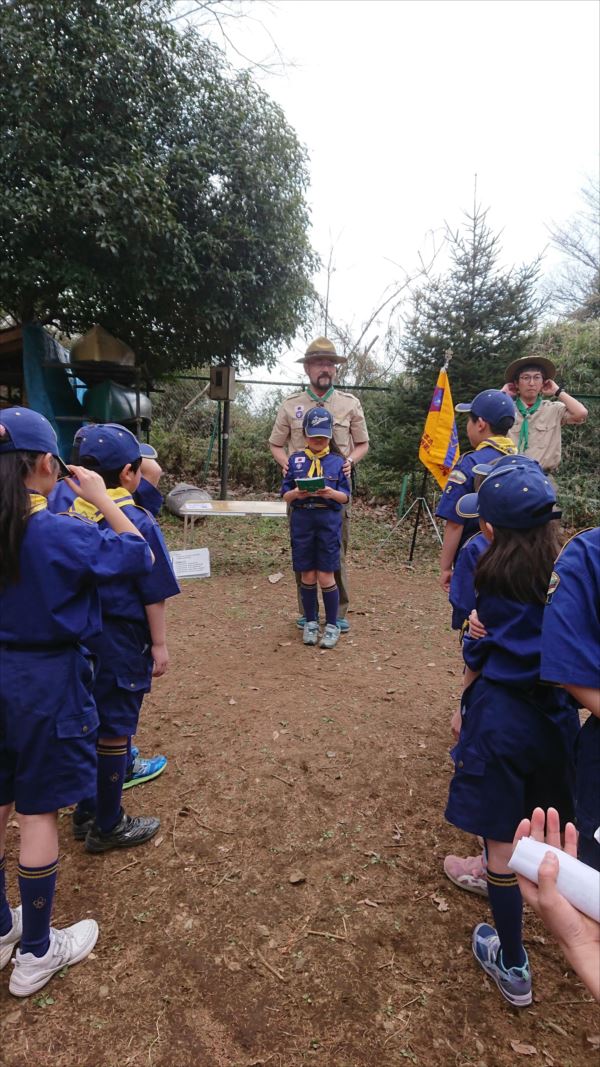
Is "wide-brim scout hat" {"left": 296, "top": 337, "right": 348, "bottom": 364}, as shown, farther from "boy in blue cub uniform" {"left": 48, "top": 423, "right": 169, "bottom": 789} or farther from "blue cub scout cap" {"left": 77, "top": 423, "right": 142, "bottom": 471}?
"blue cub scout cap" {"left": 77, "top": 423, "right": 142, "bottom": 471}

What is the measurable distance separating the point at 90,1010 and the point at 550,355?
1003cm

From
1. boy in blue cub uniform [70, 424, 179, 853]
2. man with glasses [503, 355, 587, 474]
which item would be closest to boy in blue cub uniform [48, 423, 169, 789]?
boy in blue cub uniform [70, 424, 179, 853]

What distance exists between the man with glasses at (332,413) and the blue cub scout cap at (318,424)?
14.9 inches

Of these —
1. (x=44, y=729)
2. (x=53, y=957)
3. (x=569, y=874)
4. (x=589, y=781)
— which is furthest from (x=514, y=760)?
(x=53, y=957)

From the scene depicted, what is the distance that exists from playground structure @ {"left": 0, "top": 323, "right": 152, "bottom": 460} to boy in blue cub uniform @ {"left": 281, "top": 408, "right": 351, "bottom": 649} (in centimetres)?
444

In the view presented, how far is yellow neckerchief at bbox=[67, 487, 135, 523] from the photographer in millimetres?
2071

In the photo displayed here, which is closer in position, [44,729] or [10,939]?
→ [44,729]

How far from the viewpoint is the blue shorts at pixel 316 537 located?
446cm

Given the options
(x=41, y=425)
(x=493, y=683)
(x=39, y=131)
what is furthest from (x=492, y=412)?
(x=39, y=131)

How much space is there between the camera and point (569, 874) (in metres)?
0.93

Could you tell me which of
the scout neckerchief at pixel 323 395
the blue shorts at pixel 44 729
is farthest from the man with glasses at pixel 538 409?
the blue shorts at pixel 44 729

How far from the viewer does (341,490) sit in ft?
14.8

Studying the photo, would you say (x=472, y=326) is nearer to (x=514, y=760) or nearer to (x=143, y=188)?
(x=143, y=188)

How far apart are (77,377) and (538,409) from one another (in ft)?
22.7
